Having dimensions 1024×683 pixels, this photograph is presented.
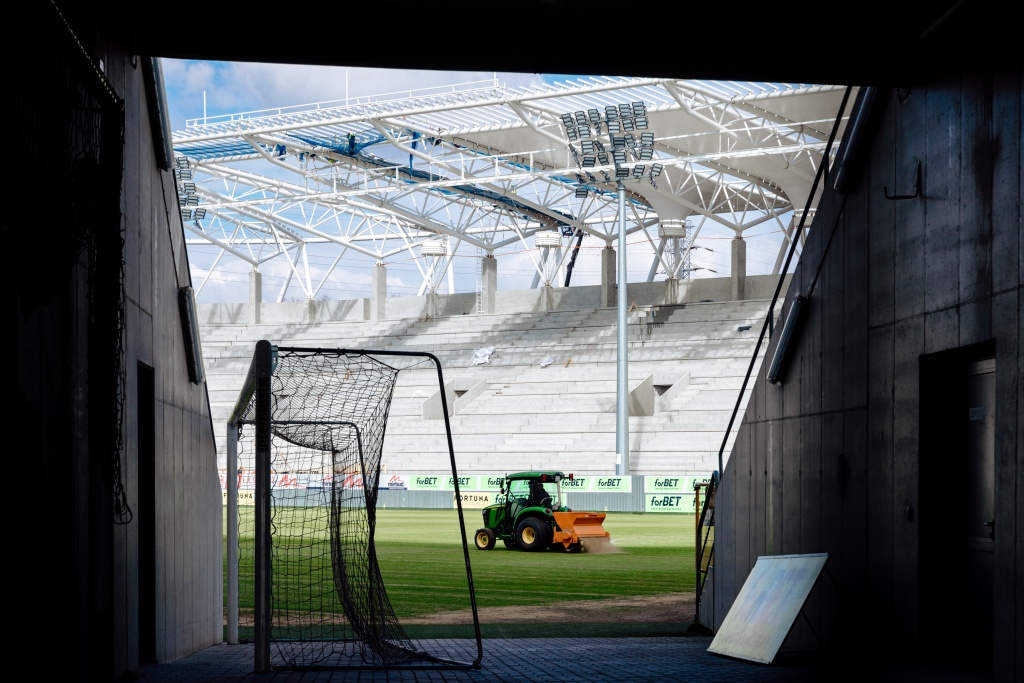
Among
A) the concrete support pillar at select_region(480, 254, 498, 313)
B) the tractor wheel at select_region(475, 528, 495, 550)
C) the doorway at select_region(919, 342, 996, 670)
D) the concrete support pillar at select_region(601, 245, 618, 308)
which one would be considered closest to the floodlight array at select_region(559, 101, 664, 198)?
the concrete support pillar at select_region(601, 245, 618, 308)

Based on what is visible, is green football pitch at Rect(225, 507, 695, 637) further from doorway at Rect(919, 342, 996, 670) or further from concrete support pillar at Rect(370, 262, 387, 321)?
concrete support pillar at Rect(370, 262, 387, 321)

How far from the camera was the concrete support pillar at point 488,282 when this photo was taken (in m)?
65.0

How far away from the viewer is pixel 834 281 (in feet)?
33.1

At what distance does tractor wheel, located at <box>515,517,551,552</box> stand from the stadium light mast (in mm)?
15464

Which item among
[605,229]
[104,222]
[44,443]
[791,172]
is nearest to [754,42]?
[104,222]

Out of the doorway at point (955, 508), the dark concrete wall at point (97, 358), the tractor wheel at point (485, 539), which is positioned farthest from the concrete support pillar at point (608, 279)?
the doorway at point (955, 508)

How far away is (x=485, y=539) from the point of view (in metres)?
23.6

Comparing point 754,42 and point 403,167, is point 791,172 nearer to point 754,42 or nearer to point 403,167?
point 403,167

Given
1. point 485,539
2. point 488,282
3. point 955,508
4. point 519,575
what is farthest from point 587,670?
Result: point 488,282

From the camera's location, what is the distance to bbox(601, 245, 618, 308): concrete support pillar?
60.8 metres

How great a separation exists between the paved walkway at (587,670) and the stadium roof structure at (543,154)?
29.5 metres

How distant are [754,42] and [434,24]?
8.14 ft

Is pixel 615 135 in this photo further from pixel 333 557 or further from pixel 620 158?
pixel 333 557

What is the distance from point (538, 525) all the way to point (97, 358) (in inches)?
664
